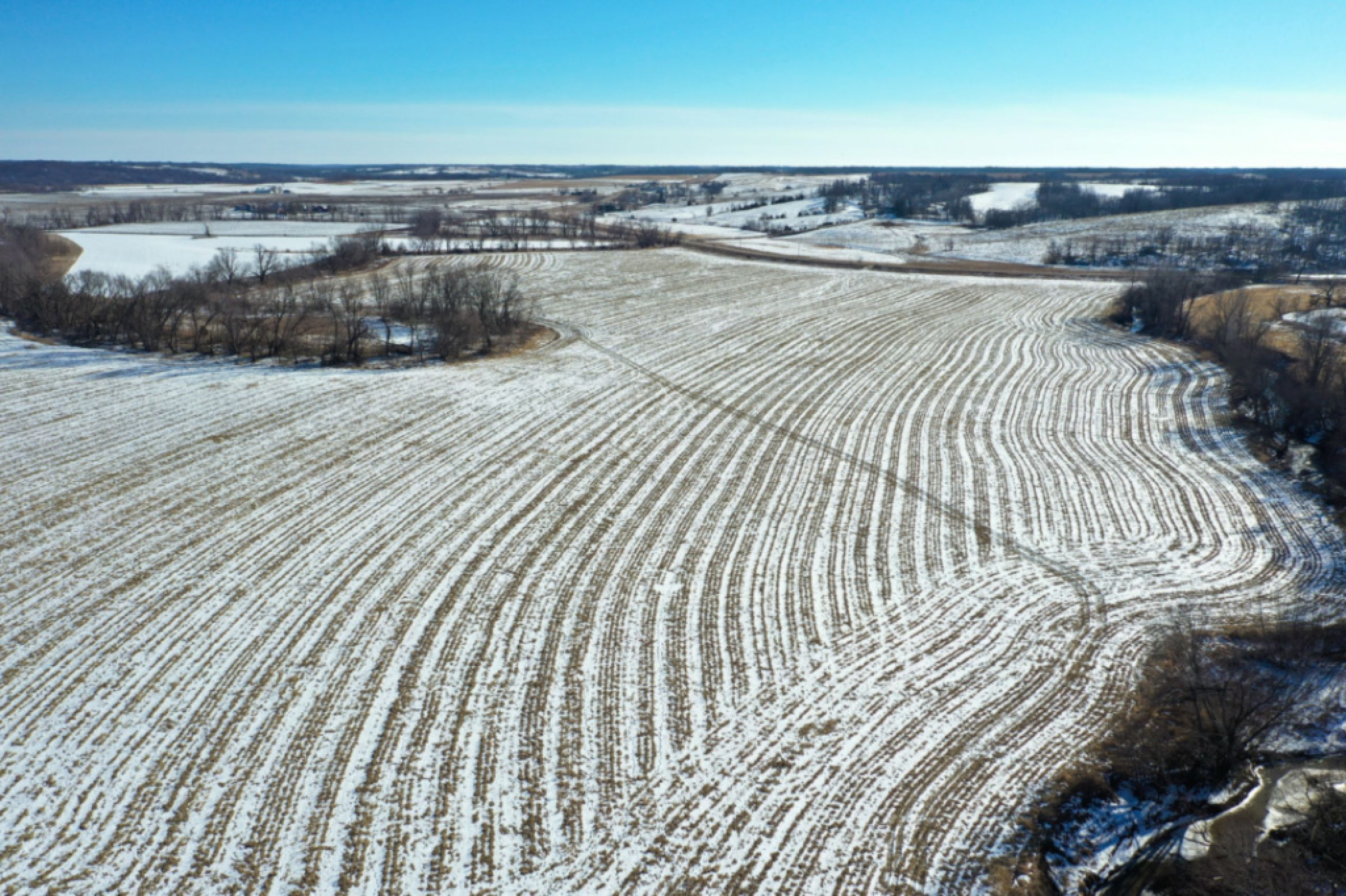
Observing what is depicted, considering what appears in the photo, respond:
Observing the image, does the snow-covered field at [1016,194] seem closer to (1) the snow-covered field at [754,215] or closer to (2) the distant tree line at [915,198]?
(2) the distant tree line at [915,198]

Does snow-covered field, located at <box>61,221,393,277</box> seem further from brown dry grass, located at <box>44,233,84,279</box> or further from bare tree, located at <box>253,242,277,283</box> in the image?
bare tree, located at <box>253,242,277,283</box>

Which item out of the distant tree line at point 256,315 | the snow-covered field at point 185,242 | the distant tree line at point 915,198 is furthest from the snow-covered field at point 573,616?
the distant tree line at point 915,198

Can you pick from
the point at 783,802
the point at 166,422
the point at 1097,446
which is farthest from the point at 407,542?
the point at 1097,446

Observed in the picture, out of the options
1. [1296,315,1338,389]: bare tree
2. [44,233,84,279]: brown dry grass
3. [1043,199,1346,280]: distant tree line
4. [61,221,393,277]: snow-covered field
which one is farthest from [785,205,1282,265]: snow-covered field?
[44,233,84,279]: brown dry grass

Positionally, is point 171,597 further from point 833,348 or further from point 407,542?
point 833,348

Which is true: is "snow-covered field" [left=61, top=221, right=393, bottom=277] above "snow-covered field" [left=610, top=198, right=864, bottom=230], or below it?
below

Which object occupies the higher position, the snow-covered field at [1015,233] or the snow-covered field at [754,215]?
the snow-covered field at [754,215]
